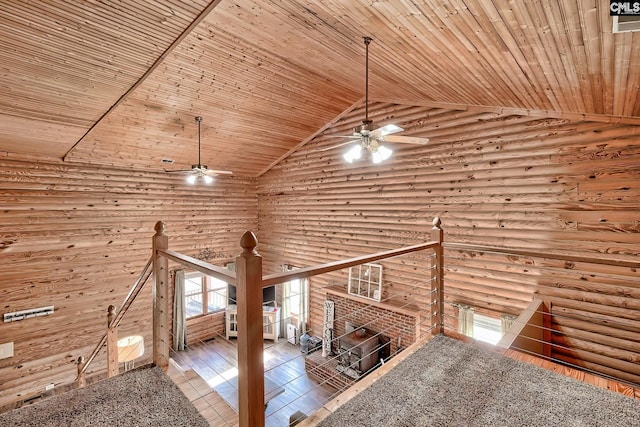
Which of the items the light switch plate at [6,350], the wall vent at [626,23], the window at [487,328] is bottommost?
the light switch plate at [6,350]

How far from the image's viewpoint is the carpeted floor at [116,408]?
1.88 m

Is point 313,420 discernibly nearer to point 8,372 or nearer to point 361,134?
point 361,134

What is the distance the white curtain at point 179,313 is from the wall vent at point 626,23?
8737mm

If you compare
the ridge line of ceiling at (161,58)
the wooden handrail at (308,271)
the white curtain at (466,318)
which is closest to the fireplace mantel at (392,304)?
the white curtain at (466,318)

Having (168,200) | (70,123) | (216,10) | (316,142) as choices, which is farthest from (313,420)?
(168,200)

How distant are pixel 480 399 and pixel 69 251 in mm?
7585

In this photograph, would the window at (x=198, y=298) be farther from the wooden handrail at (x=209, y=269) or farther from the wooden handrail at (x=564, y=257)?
the wooden handrail at (x=564, y=257)

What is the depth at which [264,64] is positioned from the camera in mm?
4734

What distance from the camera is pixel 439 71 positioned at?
12.1 ft

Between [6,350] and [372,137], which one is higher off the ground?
[372,137]

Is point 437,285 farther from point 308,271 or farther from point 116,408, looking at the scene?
point 116,408

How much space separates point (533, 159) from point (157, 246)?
502 cm

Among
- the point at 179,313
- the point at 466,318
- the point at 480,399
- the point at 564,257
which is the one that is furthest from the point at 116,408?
the point at 179,313

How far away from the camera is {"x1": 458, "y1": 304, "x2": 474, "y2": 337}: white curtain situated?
17.2ft
